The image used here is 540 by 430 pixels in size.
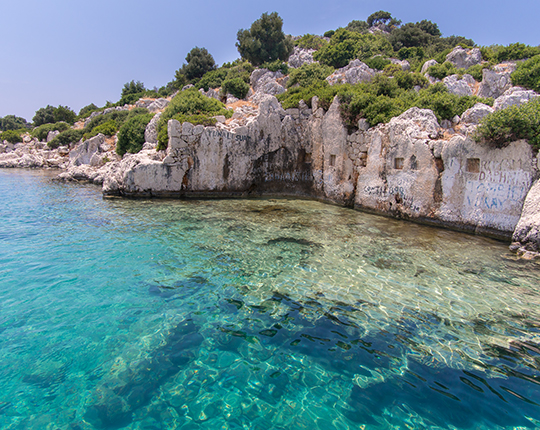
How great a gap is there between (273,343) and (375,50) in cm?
4901

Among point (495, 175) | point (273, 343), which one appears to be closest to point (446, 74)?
point (495, 175)

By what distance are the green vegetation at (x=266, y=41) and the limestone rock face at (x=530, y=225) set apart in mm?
45845

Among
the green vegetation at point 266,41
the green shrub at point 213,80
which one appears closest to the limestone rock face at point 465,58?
the green vegetation at point 266,41

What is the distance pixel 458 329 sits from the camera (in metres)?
5.06

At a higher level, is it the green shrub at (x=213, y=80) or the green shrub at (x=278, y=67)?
the green shrub at (x=278, y=67)

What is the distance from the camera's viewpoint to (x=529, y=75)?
2172 cm

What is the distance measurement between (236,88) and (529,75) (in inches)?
1109

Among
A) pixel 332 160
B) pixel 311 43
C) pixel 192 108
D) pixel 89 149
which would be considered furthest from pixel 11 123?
pixel 332 160

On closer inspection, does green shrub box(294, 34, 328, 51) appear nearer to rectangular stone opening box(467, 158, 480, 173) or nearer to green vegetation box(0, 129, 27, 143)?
rectangular stone opening box(467, 158, 480, 173)

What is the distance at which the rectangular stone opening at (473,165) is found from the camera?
1068cm

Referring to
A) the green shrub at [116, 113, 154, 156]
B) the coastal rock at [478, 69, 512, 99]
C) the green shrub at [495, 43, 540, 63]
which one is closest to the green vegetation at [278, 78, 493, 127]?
the coastal rock at [478, 69, 512, 99]

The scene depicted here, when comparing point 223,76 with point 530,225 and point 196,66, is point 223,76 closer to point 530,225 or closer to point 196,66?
point 196,66

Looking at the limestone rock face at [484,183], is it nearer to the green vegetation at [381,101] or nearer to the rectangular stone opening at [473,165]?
the rectangular stone opening at [473,165]

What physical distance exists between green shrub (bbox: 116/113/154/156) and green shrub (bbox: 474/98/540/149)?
25.9 meters
